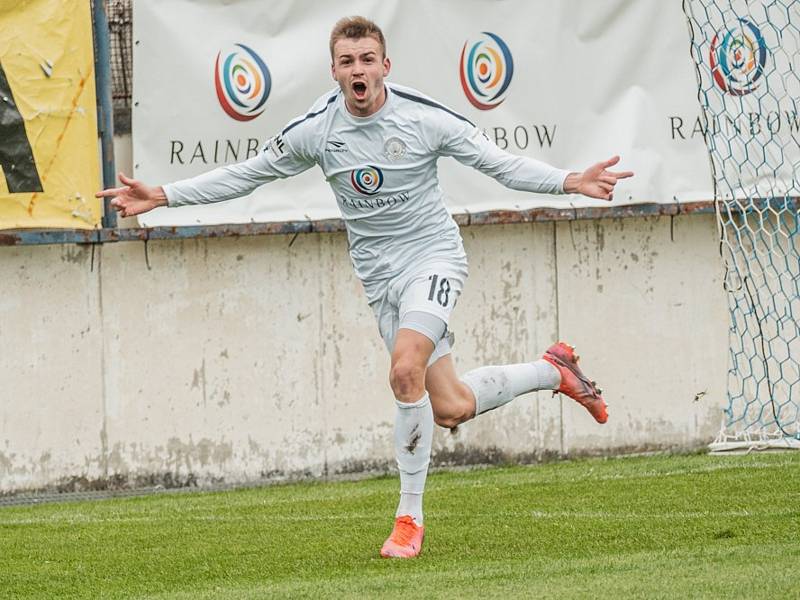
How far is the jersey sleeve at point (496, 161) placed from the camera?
6.65 metres

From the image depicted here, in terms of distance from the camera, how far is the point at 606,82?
10648 millimetres

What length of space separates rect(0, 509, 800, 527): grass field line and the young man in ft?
2.62

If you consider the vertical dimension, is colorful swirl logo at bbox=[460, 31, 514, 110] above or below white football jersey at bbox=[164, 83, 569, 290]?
above

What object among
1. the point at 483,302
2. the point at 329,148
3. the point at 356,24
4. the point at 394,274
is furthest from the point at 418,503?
the point at 483,302

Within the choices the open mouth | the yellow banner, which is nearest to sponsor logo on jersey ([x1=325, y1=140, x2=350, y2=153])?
the open mouth

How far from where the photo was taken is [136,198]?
7066 mm

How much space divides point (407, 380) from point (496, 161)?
3.41 ft

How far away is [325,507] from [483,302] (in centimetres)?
246

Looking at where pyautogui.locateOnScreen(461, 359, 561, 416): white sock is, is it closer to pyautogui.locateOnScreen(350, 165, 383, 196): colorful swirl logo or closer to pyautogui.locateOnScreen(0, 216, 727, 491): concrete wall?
pyautogui.locateOnScreen(350, 165, 383, 196): colorful swirl logo

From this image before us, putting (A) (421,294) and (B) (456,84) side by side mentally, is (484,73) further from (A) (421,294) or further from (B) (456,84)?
(A) (421,294)

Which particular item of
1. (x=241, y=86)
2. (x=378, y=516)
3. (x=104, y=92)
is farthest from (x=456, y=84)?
(x=378, y=516)

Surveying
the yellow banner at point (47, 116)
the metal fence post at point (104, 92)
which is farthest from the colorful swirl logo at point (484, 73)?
the yellow banner at point (47, 116)

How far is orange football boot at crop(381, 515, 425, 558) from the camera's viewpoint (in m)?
6.43

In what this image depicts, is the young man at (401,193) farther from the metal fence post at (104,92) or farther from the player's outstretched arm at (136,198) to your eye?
the metal fence post at (104,92)
